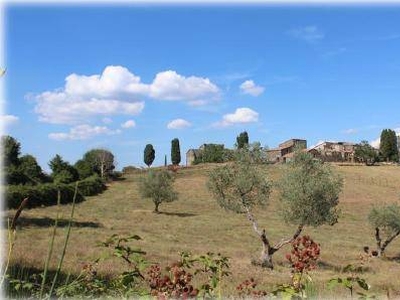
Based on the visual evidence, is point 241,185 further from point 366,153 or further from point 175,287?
point 366,153

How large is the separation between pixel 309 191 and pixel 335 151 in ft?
365

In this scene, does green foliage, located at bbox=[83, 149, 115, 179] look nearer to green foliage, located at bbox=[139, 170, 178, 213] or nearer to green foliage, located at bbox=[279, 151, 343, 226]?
green foliage, located at bbox=[139, 170, 178, 213]

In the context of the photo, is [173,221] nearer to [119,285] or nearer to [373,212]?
[373,212]

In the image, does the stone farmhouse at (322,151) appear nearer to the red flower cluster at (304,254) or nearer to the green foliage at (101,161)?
the green foliage at (101,161)

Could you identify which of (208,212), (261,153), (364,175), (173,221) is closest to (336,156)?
(364,175)

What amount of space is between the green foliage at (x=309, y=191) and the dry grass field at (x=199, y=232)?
1.52 m

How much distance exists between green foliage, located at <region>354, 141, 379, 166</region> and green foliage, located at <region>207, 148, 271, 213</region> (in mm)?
87404

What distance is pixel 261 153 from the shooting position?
32.5 metres

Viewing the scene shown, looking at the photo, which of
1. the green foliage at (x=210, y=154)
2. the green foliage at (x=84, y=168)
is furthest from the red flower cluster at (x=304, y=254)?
the green foliage at (x=210, y=154)

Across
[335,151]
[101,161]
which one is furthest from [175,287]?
[335,151]

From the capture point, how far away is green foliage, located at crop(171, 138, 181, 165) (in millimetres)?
123188

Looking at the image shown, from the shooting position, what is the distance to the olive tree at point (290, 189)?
3041cm

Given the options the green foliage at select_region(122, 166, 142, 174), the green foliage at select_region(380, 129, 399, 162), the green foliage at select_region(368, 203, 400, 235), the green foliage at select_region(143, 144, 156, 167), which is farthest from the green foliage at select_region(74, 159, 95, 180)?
the green foliage at select_region(380, 129, 399, 162)

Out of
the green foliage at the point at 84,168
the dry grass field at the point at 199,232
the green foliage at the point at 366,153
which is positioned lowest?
the dry grass field at the point at 199,232
